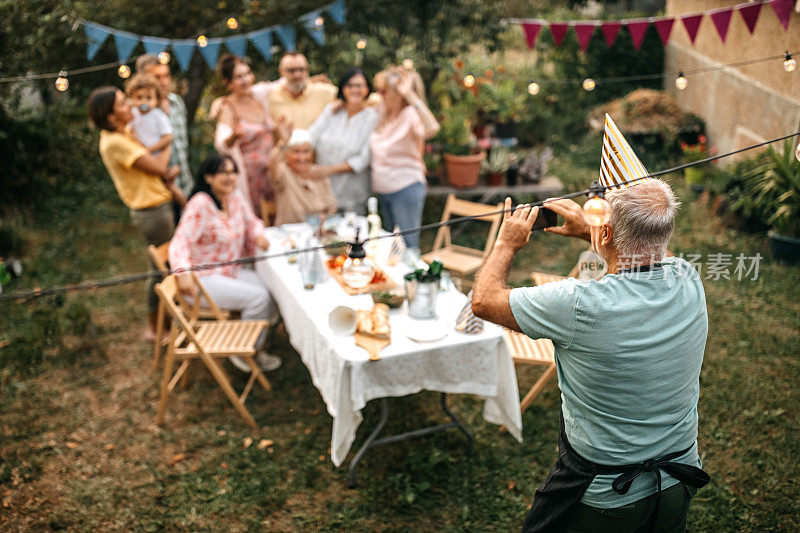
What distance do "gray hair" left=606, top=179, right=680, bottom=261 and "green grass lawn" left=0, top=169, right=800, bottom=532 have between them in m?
1.99

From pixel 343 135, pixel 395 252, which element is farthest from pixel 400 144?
pixel 395 252

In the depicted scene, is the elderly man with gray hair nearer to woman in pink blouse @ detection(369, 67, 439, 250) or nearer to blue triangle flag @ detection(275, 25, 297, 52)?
woman in pink blouse @ detection(369, 67, 439, 250)

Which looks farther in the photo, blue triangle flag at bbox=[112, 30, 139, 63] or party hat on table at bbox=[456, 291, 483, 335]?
blue triangle flag at bbox=[112, 30, 139, 63]

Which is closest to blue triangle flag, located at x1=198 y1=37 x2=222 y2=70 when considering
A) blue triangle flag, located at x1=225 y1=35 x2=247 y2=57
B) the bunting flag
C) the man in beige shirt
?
blue triangle flag, located at x1=225 y1=35 x2=247 y2=57

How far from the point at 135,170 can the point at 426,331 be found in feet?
8.95

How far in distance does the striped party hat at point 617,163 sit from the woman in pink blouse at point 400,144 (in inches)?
116

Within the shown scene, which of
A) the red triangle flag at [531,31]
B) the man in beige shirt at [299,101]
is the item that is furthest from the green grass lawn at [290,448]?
the red triangle flag at [531,31]

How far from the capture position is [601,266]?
11.4 feet

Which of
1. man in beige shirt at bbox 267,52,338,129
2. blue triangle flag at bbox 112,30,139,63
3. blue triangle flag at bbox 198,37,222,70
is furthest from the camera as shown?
blue triangle flag at bbox 198,37,222,70

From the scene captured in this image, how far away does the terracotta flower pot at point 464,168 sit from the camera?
6828mm

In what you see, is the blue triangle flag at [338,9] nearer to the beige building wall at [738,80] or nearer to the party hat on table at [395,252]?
the party hat on table at [395,252]

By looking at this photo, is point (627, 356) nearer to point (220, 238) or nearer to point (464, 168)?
point (220, 238)

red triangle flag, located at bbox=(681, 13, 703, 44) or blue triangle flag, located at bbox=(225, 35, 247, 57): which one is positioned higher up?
blue triangle flag, located at bbox=(225, 35, 247, 57)

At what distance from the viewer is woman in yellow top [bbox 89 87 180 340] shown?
14.7 ft
